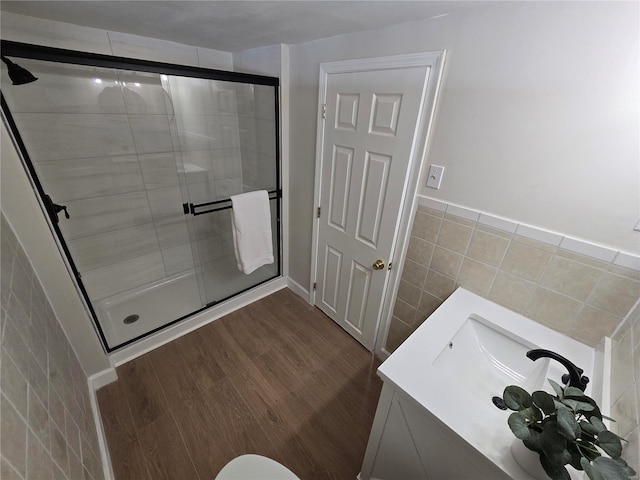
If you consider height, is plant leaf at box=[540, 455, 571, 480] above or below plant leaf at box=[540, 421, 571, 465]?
below

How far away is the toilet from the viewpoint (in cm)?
90

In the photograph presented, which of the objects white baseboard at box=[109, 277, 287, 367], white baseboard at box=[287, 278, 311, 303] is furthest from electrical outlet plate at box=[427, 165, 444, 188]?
white baseboard at box=[109, 277, 287, 367]

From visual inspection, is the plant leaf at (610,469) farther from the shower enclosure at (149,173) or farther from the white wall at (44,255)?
the shower enclosure at (149,173)

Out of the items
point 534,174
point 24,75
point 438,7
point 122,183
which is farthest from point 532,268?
point 122,183

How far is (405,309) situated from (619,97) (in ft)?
4.03

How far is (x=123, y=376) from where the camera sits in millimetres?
1642

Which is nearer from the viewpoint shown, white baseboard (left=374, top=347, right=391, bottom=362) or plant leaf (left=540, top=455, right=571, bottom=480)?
plant leaf (left=540, top=455, right=571, bottom=480)

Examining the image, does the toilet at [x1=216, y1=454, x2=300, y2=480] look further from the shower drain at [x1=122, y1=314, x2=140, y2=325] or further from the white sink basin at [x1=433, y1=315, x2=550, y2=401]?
the shower drain at [x1=122, y1=314, x2=140, y2=325]

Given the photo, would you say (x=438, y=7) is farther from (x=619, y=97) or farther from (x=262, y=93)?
(x=262, y=93)

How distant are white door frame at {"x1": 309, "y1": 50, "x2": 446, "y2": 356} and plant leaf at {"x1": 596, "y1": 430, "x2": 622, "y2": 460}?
3.30ft

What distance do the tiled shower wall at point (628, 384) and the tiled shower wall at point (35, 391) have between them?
1327 millimetres

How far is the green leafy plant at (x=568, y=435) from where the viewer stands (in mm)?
509

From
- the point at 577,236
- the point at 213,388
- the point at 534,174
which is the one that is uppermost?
the point at 534,174

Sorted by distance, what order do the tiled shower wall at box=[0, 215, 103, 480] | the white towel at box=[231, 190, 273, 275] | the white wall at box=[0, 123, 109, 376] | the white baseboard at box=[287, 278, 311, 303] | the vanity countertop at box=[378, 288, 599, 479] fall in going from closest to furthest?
the tiled shower wall at box=[0, 215, 103, 480] → the vanity countertop at box=[378, 288, 599, 479] → the white wall at box=[0, 123, 109, 376] → the white towel at box=[231, 190, 273, 275] → the white baseboard at box=[287, 278, 311, 303]
